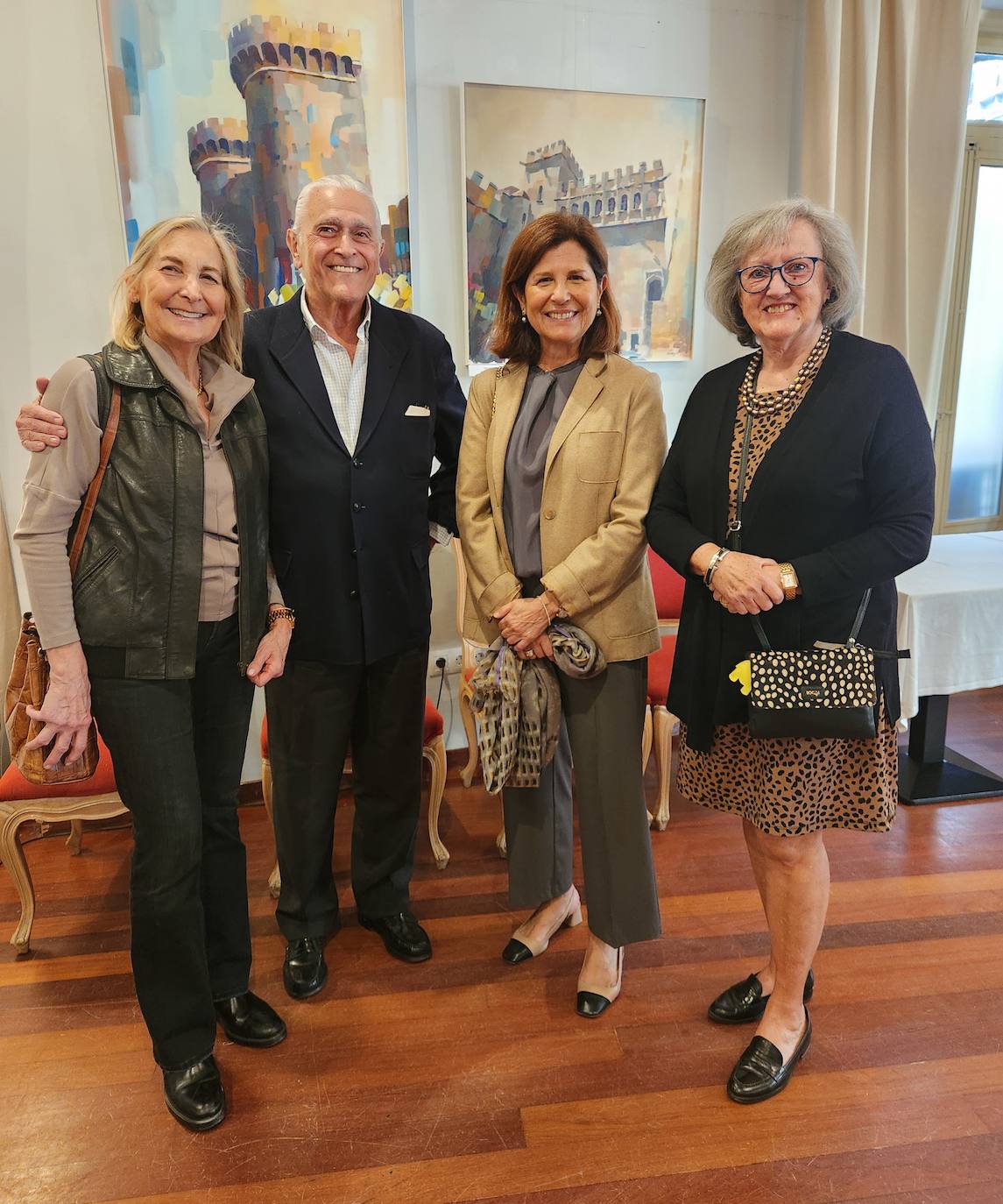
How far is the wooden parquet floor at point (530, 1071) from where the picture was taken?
61.2 inches

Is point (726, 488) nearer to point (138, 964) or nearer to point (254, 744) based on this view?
point (138, 964)

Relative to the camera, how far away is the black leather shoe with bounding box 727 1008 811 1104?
1.70 m

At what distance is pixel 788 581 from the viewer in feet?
4.89

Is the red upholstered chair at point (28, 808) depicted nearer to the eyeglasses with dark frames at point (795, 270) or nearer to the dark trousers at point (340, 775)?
the dark trousers at point (340, 775)

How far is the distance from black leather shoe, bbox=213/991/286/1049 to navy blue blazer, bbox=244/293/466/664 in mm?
796

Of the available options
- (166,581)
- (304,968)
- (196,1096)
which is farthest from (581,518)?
(196,1096)

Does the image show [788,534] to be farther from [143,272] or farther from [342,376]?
[143,272]

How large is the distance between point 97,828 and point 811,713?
2519 millimetres

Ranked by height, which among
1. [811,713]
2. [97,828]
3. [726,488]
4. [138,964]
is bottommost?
[97,828]

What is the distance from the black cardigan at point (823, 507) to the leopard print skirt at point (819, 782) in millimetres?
85

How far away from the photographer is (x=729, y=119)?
3.18 m

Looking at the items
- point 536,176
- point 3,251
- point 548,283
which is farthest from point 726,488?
point 3,251

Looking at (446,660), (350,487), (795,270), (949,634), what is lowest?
(446,660)

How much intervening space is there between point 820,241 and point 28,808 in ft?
7.61
